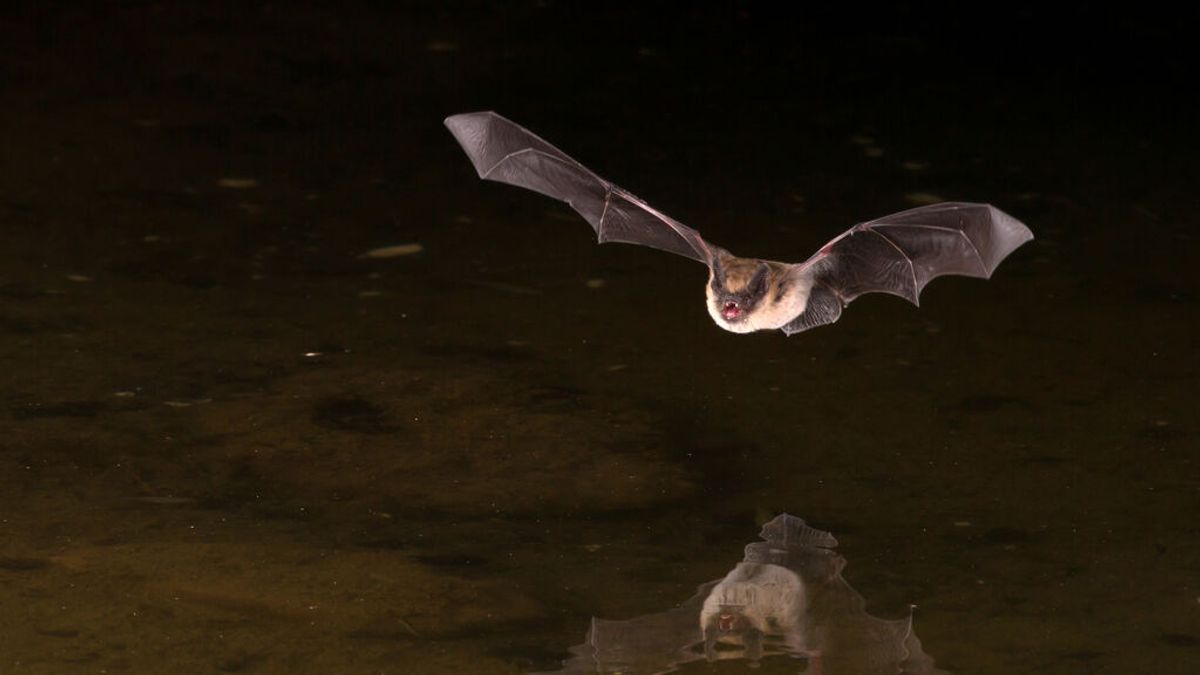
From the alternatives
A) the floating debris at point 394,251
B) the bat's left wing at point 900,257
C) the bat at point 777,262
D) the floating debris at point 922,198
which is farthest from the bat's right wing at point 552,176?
the floating debris at point 922,198

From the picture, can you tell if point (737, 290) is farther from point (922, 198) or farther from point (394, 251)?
point (922, 198)

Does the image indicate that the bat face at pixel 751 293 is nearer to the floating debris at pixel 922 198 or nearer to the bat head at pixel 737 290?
the bat head at pixel 737 290

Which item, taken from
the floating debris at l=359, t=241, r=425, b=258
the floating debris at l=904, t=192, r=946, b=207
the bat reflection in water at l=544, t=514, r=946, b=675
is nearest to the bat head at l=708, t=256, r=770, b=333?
the bat reflection in water at l=544, t=514, r=946, b=675

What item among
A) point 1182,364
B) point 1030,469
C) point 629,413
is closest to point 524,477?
point 629,413

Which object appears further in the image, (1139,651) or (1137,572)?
(1137,572)

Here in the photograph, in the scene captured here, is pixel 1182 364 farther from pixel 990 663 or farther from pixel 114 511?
pixel 114 511

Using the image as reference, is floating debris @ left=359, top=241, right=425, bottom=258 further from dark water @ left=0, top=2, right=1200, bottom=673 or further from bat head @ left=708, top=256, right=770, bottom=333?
bat head @ left=708, top=256, right=770, bottom=333
